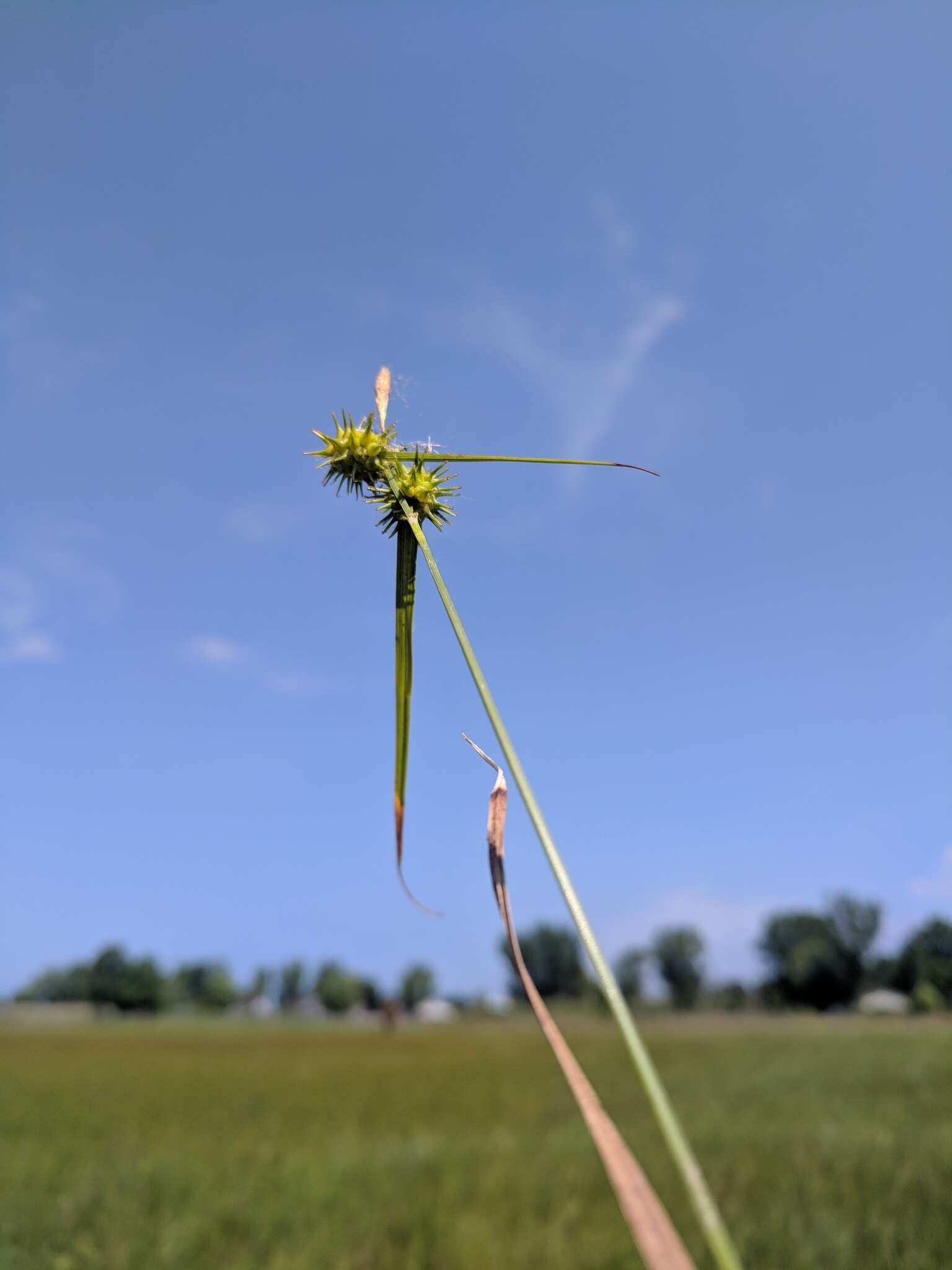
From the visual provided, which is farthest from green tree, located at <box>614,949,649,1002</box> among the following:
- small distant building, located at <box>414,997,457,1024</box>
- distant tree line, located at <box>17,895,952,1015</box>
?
small distant building, located at <box>414,997,457,1024</box>

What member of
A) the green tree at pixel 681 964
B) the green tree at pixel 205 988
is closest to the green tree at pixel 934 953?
the green tree at pixel 681 964

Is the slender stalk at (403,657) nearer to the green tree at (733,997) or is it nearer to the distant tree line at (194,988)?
the green tree at (733,997)

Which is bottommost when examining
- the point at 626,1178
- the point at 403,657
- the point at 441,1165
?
the point at 441,1165

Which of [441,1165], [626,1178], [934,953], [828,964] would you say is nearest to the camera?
[626,1178]

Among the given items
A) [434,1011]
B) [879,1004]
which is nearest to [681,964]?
[434,1011]

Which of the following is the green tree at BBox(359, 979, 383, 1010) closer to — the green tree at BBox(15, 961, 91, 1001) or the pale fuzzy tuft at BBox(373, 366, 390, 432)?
the green tree at BBox(15, 961, 91, 1001)

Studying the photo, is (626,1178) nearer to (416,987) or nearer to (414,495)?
(414,495)
